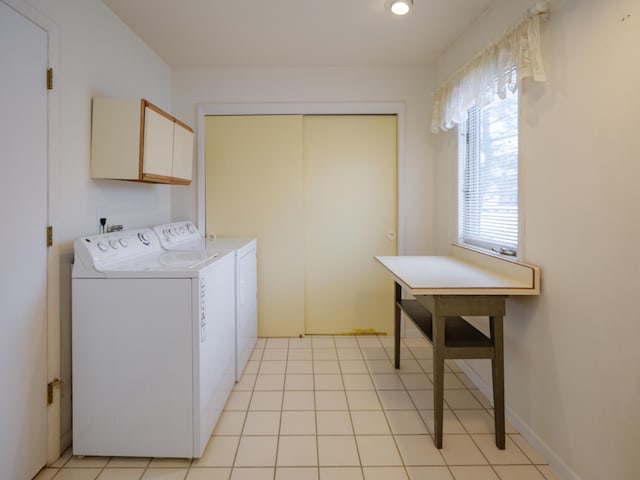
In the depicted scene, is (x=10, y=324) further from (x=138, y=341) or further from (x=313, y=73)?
(x=313, y=73)

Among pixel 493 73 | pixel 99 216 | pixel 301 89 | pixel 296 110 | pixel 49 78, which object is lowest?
pixel 99 216

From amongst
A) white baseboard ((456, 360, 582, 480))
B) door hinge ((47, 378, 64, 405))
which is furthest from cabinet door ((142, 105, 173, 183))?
white baseboard ((456, 360, 582, 480))

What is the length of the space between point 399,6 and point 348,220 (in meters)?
1.75

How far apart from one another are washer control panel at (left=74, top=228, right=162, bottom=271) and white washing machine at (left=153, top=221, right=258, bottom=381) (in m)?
0.17

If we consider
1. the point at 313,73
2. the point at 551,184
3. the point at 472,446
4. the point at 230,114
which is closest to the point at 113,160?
the point at 230,114

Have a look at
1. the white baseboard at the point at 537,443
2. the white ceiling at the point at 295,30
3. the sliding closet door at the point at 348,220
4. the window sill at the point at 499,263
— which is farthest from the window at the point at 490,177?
the white baseboard at the point at 537,443

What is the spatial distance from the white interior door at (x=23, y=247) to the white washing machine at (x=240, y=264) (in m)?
0.85

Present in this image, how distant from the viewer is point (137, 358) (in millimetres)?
1730

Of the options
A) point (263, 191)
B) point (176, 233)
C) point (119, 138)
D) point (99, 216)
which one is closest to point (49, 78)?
point (119, 138)

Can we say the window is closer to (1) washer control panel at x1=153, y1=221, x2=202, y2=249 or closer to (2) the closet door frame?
(2) the closet door frame

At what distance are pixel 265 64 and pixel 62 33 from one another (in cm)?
167

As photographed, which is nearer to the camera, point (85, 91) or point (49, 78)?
point (49, 78)

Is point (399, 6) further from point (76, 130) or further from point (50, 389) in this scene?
point (50, 389)

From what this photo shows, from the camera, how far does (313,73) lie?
129 inches
